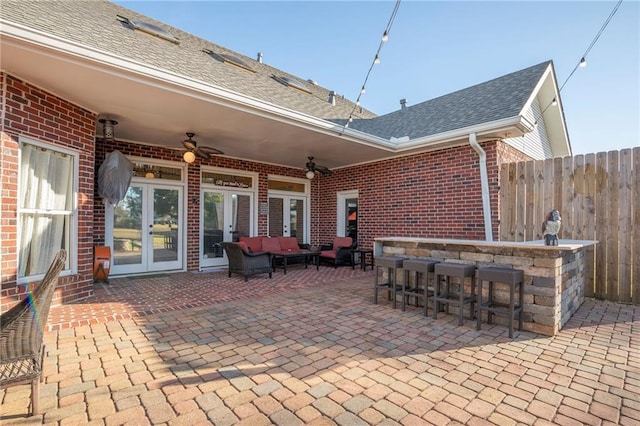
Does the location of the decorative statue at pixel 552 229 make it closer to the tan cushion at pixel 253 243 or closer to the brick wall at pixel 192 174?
the tan cushion at pixel 253 243

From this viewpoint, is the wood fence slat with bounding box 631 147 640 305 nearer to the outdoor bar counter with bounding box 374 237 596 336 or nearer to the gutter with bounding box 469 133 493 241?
the outdoor bar counter with bounding box 374 237 596 336

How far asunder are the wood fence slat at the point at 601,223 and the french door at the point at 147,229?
7980 millimetres

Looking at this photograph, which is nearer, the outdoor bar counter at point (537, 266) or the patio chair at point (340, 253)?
the outdoor bar counter at point (537, 266)

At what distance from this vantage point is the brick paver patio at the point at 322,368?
193 cm

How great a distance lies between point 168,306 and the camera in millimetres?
4211

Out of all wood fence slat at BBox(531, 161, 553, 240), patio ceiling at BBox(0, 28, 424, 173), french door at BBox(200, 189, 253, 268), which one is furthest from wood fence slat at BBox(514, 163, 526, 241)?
french door at BBox(200, 189, 253, 268)

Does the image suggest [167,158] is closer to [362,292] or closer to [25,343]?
[362,292]

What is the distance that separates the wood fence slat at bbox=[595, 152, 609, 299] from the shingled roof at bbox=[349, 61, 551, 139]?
1474 mm

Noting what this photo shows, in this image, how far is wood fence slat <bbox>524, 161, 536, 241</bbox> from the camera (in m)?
5.36

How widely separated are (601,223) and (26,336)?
268 inches

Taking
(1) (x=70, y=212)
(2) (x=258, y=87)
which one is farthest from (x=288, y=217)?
(1) (x=70, y=212)

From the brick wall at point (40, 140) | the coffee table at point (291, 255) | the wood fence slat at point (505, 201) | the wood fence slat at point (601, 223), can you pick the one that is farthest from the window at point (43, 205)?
the wood fence slat at point (601, 223)

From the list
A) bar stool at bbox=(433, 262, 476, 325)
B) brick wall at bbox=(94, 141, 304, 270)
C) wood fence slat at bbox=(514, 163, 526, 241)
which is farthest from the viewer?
brick wall at bbox=(94, 141, 304, 270)

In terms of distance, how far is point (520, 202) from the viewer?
18.1 feet
